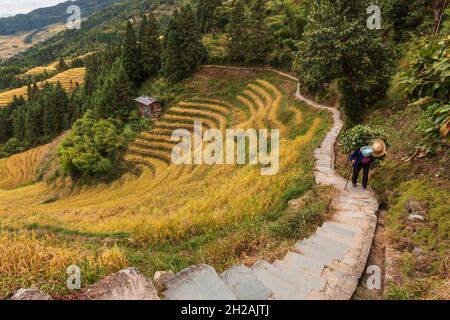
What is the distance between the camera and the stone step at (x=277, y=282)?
4.27m

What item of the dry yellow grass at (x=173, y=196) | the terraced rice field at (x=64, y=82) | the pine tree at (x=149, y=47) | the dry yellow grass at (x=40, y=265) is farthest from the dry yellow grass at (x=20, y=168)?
the terraced rice field at (x=64, y=82)

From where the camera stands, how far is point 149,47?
151ft

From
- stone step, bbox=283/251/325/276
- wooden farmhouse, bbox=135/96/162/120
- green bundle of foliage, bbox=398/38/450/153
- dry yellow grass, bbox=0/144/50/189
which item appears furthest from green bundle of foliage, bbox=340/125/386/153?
dry yellow grass, bbox=0/144/50/189

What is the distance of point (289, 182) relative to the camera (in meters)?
10.4

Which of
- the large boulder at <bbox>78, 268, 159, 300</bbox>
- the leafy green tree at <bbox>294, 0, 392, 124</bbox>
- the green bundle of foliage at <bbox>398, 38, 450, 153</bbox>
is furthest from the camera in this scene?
the leafy green tree at <bbox>294, 0, 392, 124</bbox>

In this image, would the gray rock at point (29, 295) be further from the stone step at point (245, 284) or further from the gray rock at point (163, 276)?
the stone step at point (245, 284)

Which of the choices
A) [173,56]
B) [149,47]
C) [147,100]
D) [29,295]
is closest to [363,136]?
[29,295]

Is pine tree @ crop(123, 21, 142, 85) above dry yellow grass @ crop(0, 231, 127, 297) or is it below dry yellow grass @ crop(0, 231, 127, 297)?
above

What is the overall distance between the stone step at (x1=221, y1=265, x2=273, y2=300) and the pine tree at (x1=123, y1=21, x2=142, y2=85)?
4615 cm

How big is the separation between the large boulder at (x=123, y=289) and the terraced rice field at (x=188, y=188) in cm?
194

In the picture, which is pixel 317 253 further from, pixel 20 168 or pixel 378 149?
pixel 20 168

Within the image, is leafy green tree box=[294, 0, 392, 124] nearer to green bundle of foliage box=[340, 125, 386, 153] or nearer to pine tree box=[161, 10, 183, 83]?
green bundle of foliage box=[340, 125, 386, 153]

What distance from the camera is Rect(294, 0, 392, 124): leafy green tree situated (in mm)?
13305

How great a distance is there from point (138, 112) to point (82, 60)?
4209 inches
